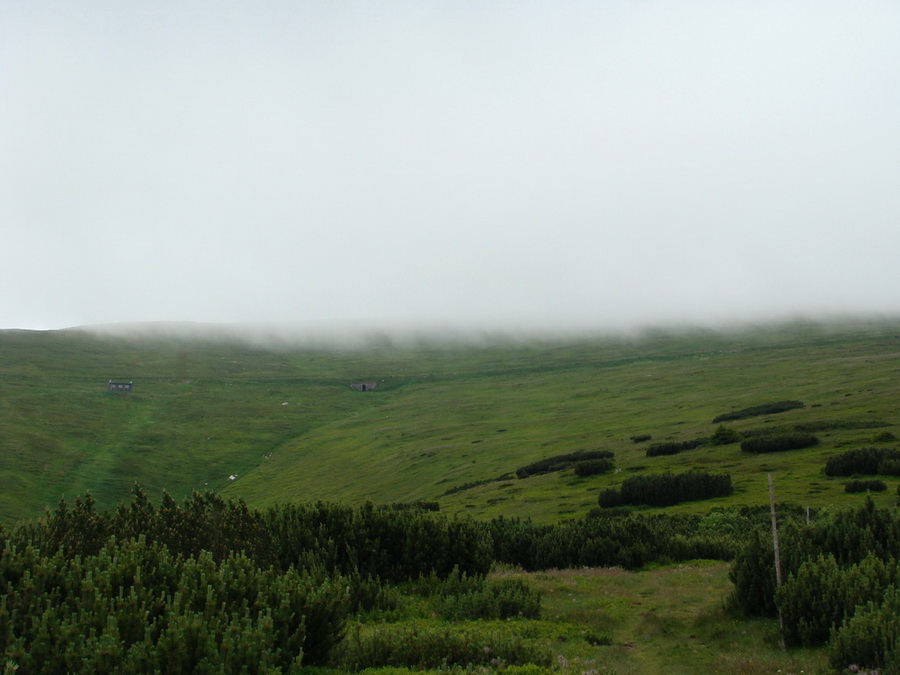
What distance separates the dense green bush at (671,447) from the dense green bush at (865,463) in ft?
53.2

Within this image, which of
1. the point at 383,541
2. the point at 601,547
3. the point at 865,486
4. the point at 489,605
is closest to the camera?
the point at 489,605

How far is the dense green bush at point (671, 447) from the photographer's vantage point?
50.8 m

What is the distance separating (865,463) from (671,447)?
1834 centimetres

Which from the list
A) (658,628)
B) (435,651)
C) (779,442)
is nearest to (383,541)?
(658,628)

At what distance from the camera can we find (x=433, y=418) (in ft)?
385

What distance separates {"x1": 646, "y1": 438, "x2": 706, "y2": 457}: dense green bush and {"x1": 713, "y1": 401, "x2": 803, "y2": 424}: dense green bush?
13768mm

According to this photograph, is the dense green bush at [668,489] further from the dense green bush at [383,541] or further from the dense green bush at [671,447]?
the dense green bush at [383,541]

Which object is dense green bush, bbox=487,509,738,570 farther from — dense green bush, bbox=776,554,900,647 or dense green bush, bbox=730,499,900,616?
dense green bush, bbox=776,554,900,647

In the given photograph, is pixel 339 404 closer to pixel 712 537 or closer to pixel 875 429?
pixel 875 429

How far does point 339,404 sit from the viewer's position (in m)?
150

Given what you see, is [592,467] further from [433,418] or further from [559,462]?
[433,418]

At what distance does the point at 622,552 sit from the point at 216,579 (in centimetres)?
1474

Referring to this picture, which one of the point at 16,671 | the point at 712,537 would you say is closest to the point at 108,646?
the point at 16,671

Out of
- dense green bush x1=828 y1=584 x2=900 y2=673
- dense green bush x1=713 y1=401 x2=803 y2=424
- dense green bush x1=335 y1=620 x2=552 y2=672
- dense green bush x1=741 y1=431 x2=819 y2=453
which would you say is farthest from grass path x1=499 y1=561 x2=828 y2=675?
dense green bush x1=713 y1=401 x2=803 y2=424
